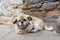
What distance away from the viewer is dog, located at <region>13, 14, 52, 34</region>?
2006 millimetres

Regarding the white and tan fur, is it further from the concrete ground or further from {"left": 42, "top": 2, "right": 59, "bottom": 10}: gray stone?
{"left": 42, "top": 2, "right": 59, "bottom": 10}: gray stone

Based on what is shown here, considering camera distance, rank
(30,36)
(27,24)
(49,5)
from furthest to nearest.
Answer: (49,5)
(27,24)
(30,36)

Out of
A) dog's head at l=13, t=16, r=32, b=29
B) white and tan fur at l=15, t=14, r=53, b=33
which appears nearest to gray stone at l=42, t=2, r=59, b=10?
white and tan fur at l=15, t=14, r=53, b=33

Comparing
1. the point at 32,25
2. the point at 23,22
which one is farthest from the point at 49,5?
the point at 23,22

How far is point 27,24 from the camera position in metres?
2.04

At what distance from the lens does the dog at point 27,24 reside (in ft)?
6.58

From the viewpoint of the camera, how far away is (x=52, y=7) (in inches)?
91.9

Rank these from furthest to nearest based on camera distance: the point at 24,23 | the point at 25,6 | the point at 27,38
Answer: the point at 25,6
the point at 24,23
the point at 27,38

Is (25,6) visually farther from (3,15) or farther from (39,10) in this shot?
(3,15)

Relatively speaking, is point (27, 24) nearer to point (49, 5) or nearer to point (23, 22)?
point (23, 22)

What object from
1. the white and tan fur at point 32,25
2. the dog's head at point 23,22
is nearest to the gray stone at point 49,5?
the white and tan fur at point 32,25

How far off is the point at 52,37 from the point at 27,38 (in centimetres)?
33

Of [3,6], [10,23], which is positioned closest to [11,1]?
[3,6]

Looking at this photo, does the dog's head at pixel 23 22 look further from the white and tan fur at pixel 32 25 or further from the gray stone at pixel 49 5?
the gray stone at pixel 49 5
